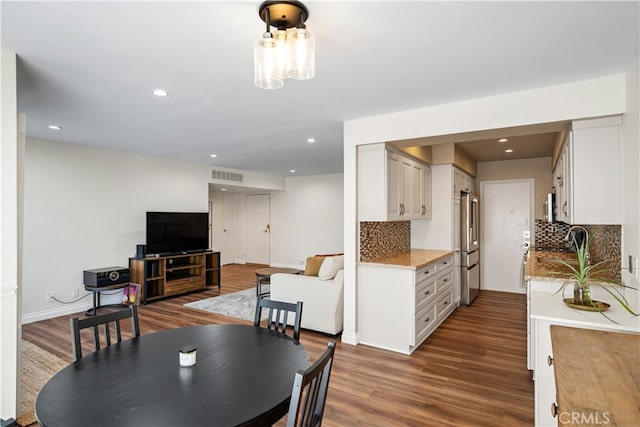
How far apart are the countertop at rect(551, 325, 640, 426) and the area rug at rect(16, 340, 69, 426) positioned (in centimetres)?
322

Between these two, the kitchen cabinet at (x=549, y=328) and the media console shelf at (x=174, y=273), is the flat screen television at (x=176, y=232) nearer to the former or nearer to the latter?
the media console shelf at (x=174, y=273)

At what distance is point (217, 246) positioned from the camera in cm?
982

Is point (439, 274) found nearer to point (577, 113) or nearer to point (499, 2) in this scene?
point (577, 113)

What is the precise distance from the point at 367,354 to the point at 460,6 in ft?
10.0

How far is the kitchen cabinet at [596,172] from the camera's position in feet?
8.34

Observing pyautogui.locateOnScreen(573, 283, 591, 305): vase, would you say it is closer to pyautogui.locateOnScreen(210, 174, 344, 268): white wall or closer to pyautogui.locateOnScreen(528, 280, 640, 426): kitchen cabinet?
pyautogui.locateOnScreen(528, 280, 640, 426): kitchen cabinet

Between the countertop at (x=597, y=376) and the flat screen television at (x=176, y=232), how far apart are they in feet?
18.8

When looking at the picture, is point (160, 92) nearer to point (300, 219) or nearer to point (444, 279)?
point (444, 279)

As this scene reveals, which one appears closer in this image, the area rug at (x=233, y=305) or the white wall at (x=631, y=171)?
the white wall at (x=631, y=171)

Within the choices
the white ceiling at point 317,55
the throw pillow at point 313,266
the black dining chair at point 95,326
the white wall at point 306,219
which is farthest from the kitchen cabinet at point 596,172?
the white wall at point 306,219

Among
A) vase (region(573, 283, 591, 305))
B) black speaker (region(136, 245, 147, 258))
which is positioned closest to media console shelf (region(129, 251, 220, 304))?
black speaker (region(136, 245, 147, 258))

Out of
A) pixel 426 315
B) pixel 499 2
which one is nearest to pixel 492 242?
pixel 426 315

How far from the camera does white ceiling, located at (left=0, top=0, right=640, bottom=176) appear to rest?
5.69ft

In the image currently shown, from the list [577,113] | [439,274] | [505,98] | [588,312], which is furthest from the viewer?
[439,274]
